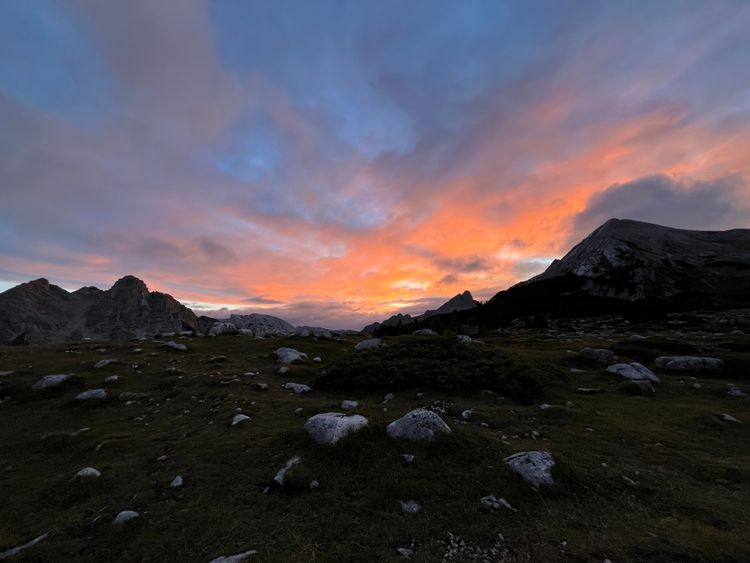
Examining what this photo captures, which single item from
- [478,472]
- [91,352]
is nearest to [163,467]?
[478,472]

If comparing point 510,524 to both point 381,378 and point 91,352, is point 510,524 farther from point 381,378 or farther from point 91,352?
point 91,352

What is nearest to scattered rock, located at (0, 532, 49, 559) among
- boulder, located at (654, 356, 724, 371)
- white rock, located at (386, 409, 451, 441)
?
white rock, located at (386, 409, 451, 441)

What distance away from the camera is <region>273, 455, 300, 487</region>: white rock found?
991cm

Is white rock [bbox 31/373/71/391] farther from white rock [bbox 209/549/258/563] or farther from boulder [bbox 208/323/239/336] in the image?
boulder [bbox 208/323/239/336]

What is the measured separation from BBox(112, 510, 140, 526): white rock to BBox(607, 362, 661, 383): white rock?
2505 centimetres

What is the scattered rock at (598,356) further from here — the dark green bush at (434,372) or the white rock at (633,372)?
the dark green bush at (434,372)

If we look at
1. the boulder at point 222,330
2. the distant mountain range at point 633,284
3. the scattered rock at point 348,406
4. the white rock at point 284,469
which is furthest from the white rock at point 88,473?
the distant mountain range at point 633,284

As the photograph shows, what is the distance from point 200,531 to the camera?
823cm

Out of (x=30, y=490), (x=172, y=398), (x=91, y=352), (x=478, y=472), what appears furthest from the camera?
(x=91, y=352)

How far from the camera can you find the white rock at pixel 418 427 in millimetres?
11617

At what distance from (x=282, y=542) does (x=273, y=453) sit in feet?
14.8

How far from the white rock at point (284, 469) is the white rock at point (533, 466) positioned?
6.28 metres

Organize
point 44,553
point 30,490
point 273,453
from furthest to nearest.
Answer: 1. point 273,453
2. point 30,490
3. point 44,553

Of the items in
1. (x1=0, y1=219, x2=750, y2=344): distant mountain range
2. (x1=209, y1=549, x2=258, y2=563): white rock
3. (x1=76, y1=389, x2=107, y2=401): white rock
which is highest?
(x1=0, y1=219, x2=750, y2=344): distant mountain range
